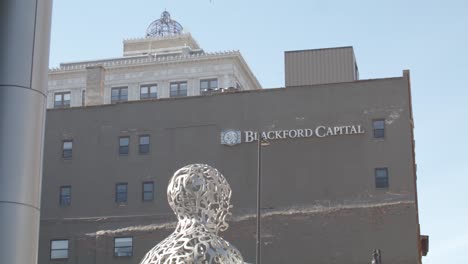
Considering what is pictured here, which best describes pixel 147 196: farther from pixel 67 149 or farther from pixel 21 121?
pixel 21 121

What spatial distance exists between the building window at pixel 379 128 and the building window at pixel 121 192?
1560 cm

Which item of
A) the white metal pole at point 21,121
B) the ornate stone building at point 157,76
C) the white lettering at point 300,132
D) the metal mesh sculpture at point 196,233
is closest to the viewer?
the white metal pole at point 21,121

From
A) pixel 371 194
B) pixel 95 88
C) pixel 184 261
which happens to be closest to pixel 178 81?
pixel 95 88

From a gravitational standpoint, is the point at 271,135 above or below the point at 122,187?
above

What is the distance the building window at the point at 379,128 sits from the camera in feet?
174

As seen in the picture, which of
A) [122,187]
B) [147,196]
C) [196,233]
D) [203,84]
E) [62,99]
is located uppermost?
[203,84]

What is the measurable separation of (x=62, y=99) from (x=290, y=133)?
151ft

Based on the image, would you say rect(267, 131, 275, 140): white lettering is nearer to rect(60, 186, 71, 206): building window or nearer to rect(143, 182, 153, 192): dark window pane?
rect(143, 182, 153, 192): dark window pane

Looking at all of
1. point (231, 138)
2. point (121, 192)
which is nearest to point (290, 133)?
point (231, 138)

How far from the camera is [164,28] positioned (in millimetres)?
107875

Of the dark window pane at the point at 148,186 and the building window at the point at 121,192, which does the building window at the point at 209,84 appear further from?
the dark window pane at the point at 148,186

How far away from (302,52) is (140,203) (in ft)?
49.5

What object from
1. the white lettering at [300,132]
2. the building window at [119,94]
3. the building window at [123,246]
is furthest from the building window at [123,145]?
the building window at [119,94]

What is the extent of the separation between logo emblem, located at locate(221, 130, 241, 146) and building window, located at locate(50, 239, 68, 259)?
11.7m
